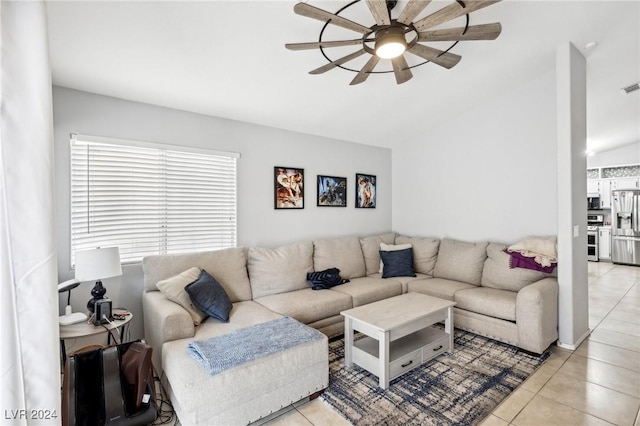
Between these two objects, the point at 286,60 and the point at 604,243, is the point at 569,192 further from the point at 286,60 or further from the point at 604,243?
the point at 604,243

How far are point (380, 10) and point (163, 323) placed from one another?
2.37 meters

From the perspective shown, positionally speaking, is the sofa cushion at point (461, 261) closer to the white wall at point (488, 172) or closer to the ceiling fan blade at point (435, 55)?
the white wall at point (488, 172)

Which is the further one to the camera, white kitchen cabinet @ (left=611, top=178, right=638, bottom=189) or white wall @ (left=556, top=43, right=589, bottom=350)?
white kitchen cabinet @ (left=611, top=178, right=638, bottom=189)

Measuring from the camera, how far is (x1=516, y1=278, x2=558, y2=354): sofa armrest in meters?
2.77

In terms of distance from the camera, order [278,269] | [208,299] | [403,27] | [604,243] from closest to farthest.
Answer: [403,27], [208,299], [278,269], [604,243]

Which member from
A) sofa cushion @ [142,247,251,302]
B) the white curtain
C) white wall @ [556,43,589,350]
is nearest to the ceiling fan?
the white curtain

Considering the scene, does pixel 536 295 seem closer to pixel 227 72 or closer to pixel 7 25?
pixel 227 72

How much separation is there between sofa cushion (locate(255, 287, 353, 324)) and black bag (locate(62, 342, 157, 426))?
1.19 metres

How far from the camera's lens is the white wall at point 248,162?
263 centimetres

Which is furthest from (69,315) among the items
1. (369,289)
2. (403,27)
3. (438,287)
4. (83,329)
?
(438,287)

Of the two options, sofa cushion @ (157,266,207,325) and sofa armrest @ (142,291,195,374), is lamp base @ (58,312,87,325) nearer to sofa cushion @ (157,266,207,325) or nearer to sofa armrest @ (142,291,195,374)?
sofa armrest @ (142,291,195,374)

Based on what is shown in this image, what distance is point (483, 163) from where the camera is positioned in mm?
4199

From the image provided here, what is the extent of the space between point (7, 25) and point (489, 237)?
4560 mm

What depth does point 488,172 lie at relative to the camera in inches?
163
